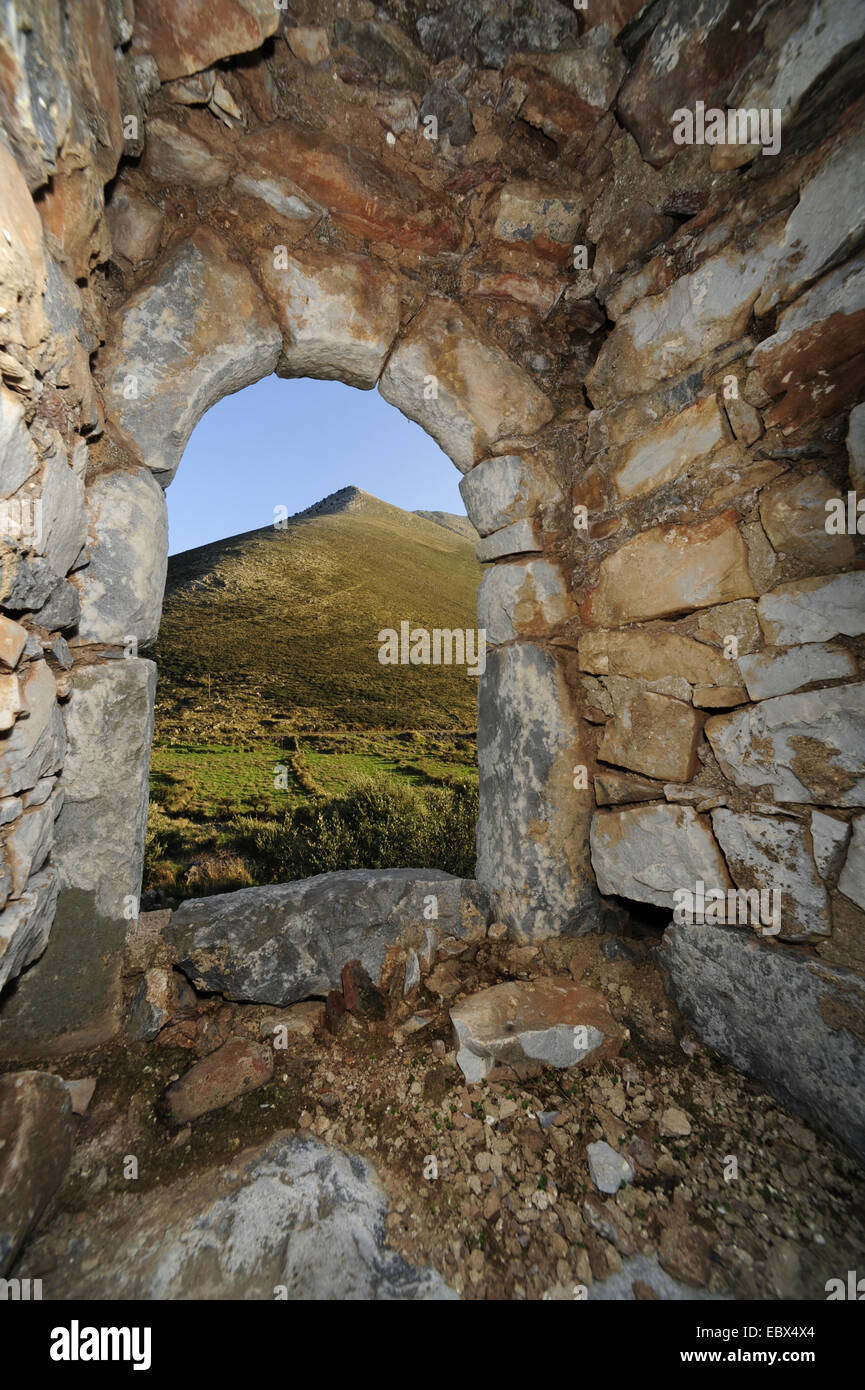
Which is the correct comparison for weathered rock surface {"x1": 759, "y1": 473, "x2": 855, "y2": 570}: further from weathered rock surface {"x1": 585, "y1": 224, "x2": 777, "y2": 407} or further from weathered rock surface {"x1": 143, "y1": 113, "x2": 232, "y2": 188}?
weathered rock surface {"x1": 143, "y1": 113, "x2": 232, "y2": 188}

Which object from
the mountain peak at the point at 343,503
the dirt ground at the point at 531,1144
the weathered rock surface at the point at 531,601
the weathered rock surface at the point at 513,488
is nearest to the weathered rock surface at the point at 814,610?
the weathered rock surface at the point at 531,601

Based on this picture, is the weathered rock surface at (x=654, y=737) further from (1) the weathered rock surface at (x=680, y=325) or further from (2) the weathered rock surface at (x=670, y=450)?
(1) the weathered rock surface at (x=680, y=325)

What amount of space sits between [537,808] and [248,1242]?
5.14 ft

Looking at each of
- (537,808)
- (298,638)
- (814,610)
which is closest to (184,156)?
(814,610)

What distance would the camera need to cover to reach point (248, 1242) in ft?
4.06

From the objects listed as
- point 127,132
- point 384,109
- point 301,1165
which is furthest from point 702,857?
point 127,132

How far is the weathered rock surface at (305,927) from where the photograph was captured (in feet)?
6.31

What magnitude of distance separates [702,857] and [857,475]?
4.16 feet

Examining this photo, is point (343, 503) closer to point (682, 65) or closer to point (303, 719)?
point (303, 719)

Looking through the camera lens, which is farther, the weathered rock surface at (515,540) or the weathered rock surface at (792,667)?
the weathered rock surface at (515,540)

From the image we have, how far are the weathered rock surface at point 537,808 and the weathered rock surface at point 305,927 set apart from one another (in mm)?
221

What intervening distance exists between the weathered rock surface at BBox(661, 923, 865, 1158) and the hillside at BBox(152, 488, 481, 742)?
8.35 meters

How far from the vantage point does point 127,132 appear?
1752 mm

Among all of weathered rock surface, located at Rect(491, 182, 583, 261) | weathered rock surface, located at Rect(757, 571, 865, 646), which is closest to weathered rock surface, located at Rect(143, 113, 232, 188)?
weathered rock surface, located at Rect(491, 182, 583, 261)
